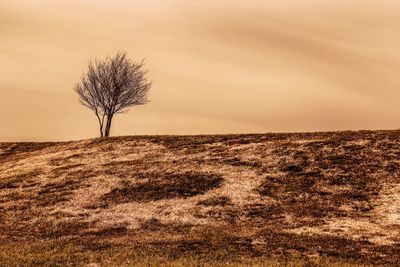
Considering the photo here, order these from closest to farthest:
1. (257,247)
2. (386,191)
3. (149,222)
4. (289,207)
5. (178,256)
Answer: (178,256)
(257,247)
(149,222)
(289,207)
(386,191)

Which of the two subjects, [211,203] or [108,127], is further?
[108,127]

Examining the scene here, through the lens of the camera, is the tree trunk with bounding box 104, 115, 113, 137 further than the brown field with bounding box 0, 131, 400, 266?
Yes

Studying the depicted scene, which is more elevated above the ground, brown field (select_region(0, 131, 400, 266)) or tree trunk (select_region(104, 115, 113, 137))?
tree trunk (select_region(104, 115, 113, 137))

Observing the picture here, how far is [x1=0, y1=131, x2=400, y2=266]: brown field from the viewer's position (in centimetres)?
2723

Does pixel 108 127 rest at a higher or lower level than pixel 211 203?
higher

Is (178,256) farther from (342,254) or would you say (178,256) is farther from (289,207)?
(289,207)

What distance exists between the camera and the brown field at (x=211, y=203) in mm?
27234

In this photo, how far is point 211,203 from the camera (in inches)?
1640

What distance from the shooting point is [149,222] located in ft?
122

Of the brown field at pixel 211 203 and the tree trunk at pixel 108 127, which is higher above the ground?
the tree trunk at pixel 108 127

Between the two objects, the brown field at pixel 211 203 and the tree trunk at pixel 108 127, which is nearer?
the brown field at pixel 211 203

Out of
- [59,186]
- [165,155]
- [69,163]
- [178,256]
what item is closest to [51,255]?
[178,256]

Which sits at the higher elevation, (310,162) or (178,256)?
(310,162)

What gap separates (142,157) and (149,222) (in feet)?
88.5
